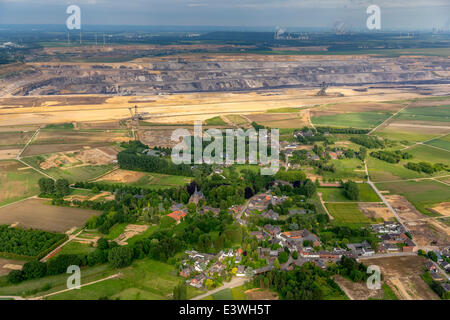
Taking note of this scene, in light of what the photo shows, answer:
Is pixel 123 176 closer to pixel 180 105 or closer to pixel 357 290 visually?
pixel 357 290

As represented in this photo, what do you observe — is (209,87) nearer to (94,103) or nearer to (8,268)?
(94,103)

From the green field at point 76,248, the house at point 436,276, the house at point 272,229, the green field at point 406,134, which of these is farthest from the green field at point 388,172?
the green field at point 76,248

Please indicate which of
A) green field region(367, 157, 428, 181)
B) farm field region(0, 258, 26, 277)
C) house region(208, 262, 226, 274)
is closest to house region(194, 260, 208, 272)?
house region(208, 262, 226, 274)

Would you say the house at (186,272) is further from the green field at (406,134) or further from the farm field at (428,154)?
the green field at (406,134)

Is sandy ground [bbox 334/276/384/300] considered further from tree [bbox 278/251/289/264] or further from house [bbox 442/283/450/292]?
house [bbox 442/283/450/292]

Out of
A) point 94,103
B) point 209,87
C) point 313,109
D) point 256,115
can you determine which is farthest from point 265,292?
point 209,87

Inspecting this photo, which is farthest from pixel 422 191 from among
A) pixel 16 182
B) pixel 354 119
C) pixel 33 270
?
pixel 16 182
